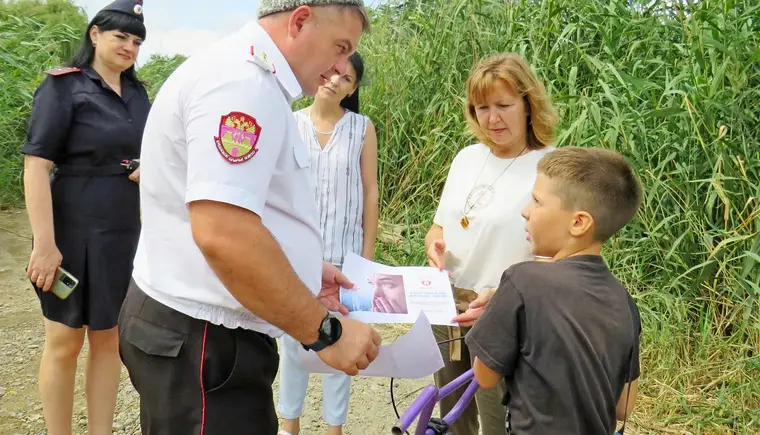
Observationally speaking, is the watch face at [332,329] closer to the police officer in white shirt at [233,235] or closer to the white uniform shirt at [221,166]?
the police officer in white shirt at [233,235]

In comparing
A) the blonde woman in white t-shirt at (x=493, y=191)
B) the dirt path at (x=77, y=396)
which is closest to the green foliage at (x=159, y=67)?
the dirt path at (x=77, y=396)

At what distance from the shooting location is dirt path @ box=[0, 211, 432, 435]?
2891mm

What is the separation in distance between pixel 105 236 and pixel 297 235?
138 centimetres

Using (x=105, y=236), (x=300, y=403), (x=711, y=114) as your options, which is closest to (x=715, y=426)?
(x=711, y=114)

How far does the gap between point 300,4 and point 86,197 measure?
151 cm

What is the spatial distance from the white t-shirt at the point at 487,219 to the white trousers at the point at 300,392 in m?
0.84

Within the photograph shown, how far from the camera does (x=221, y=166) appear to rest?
115 cm

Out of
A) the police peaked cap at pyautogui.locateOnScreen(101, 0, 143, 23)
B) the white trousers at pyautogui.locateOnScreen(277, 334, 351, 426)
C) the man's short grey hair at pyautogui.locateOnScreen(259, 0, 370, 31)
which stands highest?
the police peaked cap at pyautogui.locateOnScreen(101, 0, 143, 23)

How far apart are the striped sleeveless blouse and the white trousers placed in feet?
1.64

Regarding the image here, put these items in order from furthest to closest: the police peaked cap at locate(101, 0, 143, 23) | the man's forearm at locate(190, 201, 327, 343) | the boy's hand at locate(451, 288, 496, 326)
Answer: the police peaked cap at locate(101, 0, 143, 23) < the boy's hand at locate(451, 288, 496, 326) < the man's forearm at locate(190, 201, 327, 343)

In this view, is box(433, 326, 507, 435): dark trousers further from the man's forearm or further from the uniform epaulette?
the uniform epaulette

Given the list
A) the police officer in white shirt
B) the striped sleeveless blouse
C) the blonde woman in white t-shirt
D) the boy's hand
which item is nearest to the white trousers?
the striped sleeveless blouse

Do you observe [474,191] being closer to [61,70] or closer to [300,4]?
[300,4]

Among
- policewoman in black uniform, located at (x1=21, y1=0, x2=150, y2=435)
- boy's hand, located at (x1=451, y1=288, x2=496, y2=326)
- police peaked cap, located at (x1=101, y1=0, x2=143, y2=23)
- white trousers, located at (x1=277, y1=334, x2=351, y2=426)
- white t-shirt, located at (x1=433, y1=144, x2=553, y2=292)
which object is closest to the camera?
boy's hand, located at (x1=451, y1=288, x2=496, y2=326)
